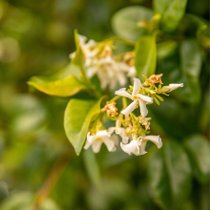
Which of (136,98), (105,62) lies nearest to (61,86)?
(105,62)

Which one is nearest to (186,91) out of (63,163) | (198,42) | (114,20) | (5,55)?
(198,42)

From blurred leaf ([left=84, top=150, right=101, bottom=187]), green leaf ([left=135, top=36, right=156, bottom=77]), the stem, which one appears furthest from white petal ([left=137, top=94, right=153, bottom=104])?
the stem

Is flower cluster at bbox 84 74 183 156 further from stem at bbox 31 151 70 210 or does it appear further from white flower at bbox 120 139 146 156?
stem at bbox 31 151 70 210

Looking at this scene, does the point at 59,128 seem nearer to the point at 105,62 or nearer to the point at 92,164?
the point at 92,164

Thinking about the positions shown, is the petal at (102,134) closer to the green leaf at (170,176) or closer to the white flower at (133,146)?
the white flower at (133,146)

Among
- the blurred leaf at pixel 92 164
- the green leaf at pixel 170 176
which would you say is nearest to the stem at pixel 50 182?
the blurred leaf at pixel 92 164
